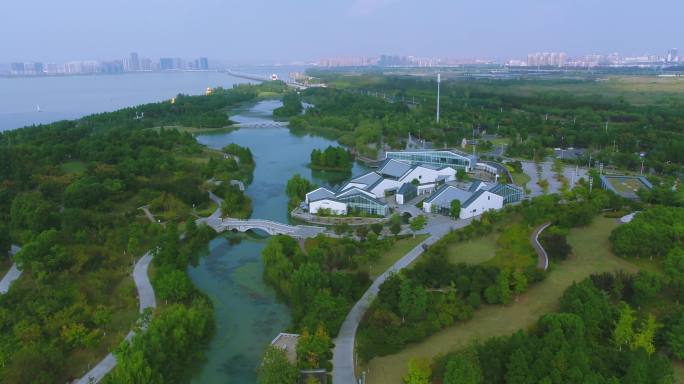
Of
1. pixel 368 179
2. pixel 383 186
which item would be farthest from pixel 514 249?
pixel 368 179

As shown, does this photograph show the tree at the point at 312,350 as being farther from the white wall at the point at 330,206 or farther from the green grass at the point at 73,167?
the green grass at the point at 73,167

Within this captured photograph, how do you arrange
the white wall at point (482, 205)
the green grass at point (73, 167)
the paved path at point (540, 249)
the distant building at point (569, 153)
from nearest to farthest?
the paved path at point (540, 249)
the white wall at point (482, 205)
the green grass at point (73, 167)
the distant building at point (569, 153)

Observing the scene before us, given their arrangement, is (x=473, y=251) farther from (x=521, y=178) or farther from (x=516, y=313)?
(x=521, y=178)

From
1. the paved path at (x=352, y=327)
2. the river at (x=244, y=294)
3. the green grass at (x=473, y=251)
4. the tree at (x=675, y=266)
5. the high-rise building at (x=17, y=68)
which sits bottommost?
the river at (x=244, y=294)

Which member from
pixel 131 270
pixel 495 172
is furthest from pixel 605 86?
pixel 131 270

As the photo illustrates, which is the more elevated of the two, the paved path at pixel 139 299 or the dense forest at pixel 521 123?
the dense forest at pixel 521 123

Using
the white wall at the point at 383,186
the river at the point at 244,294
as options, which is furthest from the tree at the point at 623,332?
the white wall at the point at 383,186

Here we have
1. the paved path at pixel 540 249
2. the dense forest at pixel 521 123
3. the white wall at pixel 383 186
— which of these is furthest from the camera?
the dense forest at pixel 521 123
